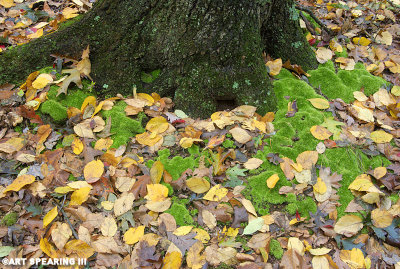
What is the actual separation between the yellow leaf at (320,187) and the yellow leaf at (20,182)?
7.86 feet

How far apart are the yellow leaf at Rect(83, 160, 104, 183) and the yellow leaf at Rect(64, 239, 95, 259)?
1.77 ft

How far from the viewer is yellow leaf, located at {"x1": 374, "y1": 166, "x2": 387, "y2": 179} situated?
9.11ft

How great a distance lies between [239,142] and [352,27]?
9.89 ft

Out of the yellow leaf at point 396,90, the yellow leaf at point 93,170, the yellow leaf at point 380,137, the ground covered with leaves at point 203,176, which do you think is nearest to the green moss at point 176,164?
the ground covered with leaves at point 203,176

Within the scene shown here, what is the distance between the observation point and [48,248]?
2219 millimetres

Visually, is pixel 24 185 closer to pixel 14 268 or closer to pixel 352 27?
pixel 14 268

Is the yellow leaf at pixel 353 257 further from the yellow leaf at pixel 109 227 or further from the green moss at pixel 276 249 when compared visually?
the yellow leaf at pixel 109 227

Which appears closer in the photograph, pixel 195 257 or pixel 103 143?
pixel 195 257

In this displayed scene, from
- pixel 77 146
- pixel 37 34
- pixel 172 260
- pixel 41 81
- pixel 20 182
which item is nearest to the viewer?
pixel 172 260

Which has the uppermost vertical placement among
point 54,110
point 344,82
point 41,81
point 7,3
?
point 7,3

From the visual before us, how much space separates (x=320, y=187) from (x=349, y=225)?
1.20 ft

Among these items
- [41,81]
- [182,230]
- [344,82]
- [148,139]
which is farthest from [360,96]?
[41,81]

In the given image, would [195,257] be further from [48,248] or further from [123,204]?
[48,248]

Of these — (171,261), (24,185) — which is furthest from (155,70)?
(171,261)
